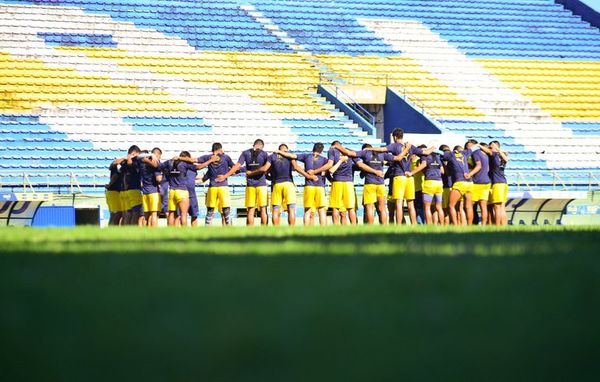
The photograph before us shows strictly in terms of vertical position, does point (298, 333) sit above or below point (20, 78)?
below

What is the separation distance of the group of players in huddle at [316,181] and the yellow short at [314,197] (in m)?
0.02

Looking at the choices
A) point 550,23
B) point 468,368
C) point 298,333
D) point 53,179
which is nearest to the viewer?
point 468,368

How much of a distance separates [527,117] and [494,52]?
338 cm

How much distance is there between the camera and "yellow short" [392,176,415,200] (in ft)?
66.8

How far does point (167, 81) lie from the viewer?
→ 29.7 metres

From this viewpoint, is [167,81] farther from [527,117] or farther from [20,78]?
[527,117]

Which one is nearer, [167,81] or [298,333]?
[298,333]

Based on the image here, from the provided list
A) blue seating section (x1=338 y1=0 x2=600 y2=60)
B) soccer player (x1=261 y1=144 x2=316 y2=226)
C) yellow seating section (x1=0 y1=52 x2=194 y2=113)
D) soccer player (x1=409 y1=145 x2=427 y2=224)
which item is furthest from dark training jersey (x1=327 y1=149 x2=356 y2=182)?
blue seating section (x1=338 y1=0 x2=600 y2=60)

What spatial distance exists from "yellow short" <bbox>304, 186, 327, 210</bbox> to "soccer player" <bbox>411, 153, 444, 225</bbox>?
170 cm

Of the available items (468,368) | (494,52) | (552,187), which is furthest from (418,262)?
(494,52)

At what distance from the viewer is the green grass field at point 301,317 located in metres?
3.70

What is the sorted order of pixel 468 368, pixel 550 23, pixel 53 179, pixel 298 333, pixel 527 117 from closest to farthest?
pixel 468 368 → pixel 298 333 → pixel 53 179 → pixel 527 117 → pixel 550 23

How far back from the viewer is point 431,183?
68.4ft

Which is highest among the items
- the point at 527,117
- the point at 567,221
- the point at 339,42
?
the point at 339,42
